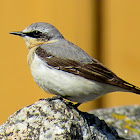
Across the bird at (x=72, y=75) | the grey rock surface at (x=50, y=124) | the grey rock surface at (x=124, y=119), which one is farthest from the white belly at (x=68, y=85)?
the grey rock surface at (x=124, y=119)

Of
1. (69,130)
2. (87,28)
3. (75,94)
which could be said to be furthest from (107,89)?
(87,28)

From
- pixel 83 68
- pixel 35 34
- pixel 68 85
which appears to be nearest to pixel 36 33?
pixel 35 34

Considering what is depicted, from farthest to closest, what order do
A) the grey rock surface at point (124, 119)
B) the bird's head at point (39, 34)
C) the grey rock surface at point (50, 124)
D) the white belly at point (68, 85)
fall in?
the bird's head at point (39, 34) < the grey rock surface at point (124, 119) < the white belly at point (68, 85) < the grey rock surface at point (50, 124)

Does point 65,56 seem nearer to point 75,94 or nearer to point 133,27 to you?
point 75,94

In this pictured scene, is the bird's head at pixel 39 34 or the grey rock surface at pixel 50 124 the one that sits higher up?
the bird's head at pixel 39 34

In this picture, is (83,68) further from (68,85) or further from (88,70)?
(68,85)

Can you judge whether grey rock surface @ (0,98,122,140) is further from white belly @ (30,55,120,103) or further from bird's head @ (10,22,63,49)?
bird's head @ (10,22,63,49)

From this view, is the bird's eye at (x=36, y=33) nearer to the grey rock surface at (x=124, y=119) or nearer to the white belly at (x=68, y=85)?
the white belly at (x=68, y=85)
